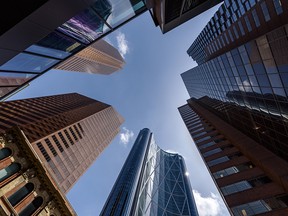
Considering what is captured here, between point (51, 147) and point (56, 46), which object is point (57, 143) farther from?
point (56, 46)

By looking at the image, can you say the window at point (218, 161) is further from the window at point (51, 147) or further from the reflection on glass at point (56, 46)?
the window at point (51, 147)

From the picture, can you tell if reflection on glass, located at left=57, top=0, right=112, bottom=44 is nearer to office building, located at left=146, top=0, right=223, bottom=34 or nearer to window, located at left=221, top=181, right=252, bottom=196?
office building, located at left=146, top=0, right=223, bottom=34

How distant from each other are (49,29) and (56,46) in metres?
3.69

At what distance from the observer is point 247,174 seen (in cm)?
2498

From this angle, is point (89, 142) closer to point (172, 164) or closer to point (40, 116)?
point (40, 116)

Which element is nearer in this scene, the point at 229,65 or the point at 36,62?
the point at 36,62

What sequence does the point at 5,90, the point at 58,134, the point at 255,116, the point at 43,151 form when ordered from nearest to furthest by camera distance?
1. the point at 5,90
2. the point at 255,116
3. the point at 43,151
4. the point at 58,134

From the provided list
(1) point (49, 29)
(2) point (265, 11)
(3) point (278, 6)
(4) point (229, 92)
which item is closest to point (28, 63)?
(1) point (49, 29)

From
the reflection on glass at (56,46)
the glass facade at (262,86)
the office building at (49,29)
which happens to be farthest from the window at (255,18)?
the reflection on glass at (56,46)

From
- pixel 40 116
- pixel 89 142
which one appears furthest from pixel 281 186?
pixel 89 142

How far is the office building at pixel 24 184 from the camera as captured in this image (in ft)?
61.2

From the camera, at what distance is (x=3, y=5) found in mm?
5293

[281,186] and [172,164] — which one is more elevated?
[281,186]

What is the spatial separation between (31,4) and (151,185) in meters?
153
